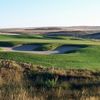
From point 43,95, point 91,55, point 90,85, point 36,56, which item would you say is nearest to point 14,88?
point 43,95

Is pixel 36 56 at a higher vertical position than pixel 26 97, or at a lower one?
lower

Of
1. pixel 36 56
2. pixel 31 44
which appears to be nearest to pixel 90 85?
pixel 36 56

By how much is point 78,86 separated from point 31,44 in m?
28.9

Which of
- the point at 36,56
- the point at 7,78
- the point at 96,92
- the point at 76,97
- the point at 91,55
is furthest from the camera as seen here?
the point at 91,55

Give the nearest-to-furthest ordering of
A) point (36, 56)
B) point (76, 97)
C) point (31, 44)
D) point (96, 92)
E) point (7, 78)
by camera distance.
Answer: point (76, 97)
point (96, 92)
point (7, 78)
point (36, 56)
point (31, 44)

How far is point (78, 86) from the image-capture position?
1377 centimetres

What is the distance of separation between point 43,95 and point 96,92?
1.87 meters

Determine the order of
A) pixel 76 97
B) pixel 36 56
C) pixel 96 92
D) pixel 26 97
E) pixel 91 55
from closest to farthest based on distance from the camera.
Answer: pixel 26 97 < pixel 76 97 < pixel 96 92 < pixel 36 56 < pixel 91 55

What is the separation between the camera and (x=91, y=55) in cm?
3266

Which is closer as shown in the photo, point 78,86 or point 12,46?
point 78,86

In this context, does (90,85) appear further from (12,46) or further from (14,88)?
(12,46)

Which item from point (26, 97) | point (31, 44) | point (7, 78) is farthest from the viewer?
point (31, 44)

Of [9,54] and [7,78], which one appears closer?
[7,78]

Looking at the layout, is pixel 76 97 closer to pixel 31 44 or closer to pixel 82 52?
pixel 82 52
